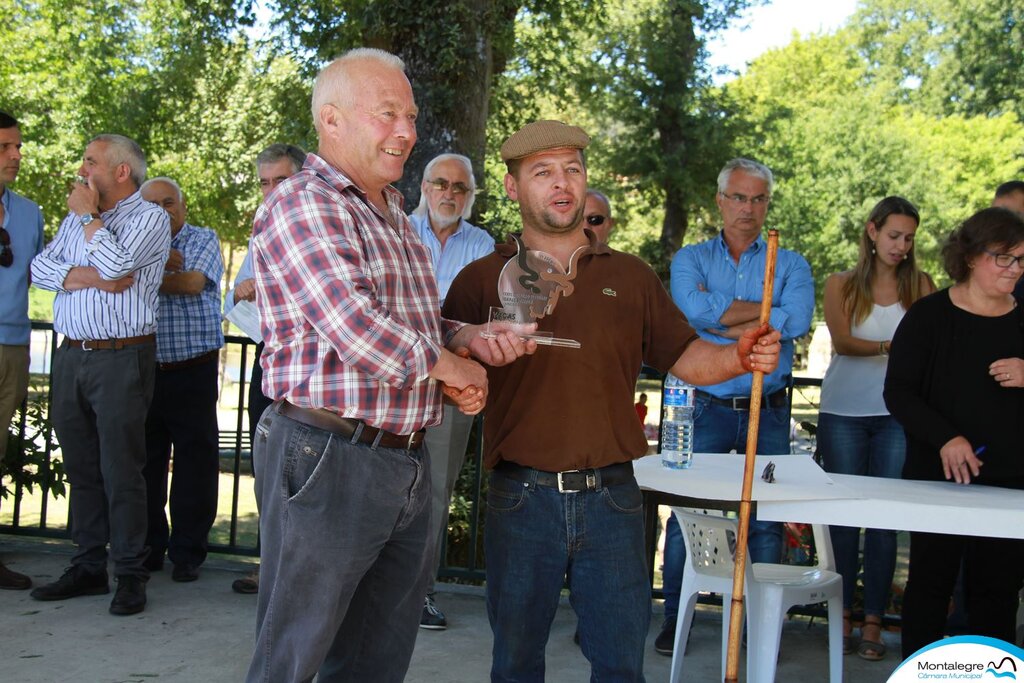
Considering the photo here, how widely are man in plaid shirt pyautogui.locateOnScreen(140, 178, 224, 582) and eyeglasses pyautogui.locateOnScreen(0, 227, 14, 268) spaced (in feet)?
2.44

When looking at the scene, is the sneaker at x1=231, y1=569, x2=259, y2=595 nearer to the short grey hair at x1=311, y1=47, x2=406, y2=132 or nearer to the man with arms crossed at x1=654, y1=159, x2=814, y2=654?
the man with arms crossed at x1=654, y1=159, x2=814, y2=654

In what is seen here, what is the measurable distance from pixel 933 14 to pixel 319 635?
49120mm

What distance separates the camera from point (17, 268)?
18.1 feet

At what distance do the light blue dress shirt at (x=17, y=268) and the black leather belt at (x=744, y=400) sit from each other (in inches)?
133

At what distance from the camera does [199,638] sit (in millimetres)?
4914

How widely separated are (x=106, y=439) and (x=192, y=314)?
88cm

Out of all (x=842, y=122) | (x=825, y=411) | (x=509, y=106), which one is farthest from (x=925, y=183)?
(x=825, y=411)

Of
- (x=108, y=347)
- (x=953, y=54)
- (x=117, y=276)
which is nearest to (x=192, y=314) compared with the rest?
(x=108, y=347)

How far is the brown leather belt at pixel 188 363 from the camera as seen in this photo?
5.75 meters

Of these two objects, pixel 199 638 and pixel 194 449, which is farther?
pixel 194 449

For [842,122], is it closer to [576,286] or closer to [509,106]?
[509,106]

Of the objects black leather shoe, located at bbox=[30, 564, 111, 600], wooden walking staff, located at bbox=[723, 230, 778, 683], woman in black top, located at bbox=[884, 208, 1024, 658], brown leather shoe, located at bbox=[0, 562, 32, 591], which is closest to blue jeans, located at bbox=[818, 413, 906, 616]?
woman in black top, located at bbox=[884, 208, 1024, 658]

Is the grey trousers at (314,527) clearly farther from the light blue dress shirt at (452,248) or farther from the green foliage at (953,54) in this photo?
Answer: the green foliage at (953,54)

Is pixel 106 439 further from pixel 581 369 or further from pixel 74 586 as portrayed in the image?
pixel 581 369
